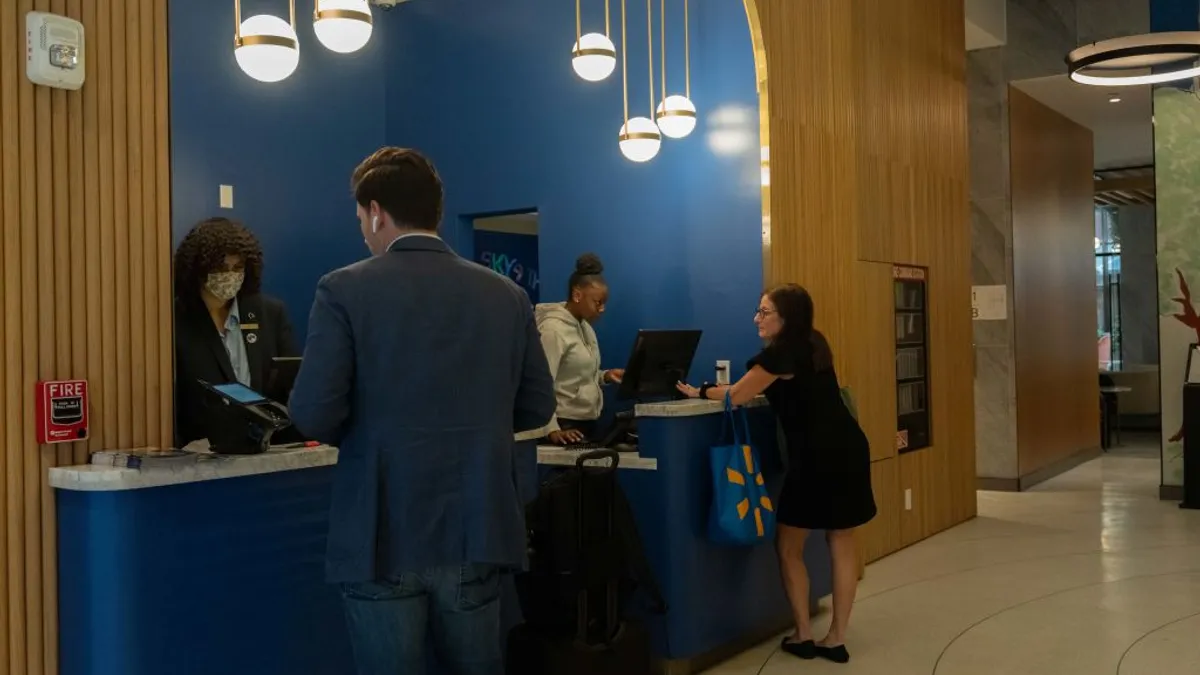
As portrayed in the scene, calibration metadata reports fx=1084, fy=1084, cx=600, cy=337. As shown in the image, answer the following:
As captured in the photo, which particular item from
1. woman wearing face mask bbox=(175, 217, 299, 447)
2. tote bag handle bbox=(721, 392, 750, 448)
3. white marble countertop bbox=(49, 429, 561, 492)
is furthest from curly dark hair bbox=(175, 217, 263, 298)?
tote bag handle bbox=(721, 392, 750, 448)

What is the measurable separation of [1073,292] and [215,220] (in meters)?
9.85

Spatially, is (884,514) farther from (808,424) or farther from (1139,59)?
(1139,59)

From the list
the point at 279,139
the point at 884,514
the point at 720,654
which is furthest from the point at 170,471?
the point at 884,514

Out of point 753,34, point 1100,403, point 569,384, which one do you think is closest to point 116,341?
point 569,384

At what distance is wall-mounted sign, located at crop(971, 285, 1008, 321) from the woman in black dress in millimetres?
5567

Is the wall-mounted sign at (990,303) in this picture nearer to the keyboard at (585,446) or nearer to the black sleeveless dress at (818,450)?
the black sleeveless dress at (818,450)

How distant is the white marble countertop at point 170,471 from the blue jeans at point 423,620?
2.36 ft

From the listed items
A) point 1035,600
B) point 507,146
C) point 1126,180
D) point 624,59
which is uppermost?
point 1126,180

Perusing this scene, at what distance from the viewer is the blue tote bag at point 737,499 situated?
4.33 meters

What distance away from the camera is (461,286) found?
2.29 meters

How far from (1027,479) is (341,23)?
8.08 m

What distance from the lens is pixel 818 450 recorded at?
14.6 feet

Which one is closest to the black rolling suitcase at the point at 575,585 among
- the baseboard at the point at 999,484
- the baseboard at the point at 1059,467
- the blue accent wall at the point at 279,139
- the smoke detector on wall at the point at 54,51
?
the smoke detector on wall at the point at 54,51

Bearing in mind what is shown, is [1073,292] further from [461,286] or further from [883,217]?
[461,286]
